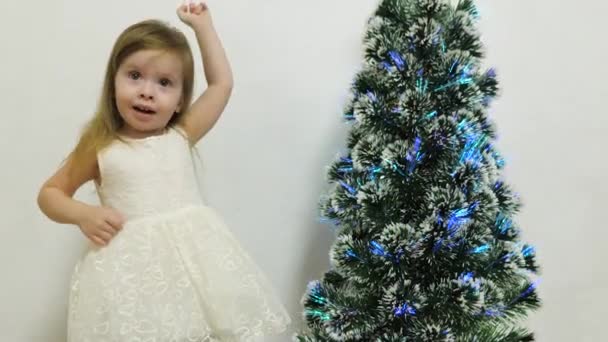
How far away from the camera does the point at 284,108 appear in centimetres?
135

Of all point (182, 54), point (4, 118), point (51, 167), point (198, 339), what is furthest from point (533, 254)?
point (4, 118)

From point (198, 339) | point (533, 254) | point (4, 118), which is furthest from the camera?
point (4, 118)

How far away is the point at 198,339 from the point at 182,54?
45cm

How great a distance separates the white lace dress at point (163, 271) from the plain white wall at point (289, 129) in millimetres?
353

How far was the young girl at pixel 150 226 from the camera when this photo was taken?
2.99 ft

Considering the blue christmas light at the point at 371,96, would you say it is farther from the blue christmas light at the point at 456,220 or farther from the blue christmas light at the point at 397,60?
the blue christmas light at the point at 456,220

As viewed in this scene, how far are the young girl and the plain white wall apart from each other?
0.30 m

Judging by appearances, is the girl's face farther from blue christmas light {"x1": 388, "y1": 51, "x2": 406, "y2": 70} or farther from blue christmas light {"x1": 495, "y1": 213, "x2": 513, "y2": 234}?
blue christmas light {"x1": 495, "y1": 213, "x2": 513, "y2": 234}

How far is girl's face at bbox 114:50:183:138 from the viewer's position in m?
0.98

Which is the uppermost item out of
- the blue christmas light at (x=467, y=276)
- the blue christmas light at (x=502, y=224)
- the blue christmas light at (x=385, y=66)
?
the blue christmas light at (x=385, y=66)

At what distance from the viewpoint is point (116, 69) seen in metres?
1.00

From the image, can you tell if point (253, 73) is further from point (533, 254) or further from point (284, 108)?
point (533, 254)

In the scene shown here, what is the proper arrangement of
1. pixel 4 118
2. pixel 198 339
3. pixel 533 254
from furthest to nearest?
pixel 4 118 → pixel 533 254 → pixel 198 339

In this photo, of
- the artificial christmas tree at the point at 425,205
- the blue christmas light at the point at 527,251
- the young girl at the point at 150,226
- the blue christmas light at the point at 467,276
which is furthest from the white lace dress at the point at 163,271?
the blue christmas light at the point at 527,251
